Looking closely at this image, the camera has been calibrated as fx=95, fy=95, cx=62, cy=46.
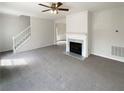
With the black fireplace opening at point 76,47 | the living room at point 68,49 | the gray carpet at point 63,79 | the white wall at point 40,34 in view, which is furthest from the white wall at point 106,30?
the white wall at point 40,34

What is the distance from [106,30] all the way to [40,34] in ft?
16.3

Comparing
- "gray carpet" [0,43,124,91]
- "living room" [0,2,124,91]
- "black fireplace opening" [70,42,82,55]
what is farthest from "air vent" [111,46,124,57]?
"black fireplace opening" [70,42,82,55]

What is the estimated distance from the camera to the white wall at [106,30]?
4325mm

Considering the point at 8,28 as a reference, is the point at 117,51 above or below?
below

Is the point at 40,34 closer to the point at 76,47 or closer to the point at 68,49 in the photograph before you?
the point at 68,49

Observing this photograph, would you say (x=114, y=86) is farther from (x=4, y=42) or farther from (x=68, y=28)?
(x=4, y=42)

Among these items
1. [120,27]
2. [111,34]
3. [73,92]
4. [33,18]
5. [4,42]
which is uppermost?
[33,18]

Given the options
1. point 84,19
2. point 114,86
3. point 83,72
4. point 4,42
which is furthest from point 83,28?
point 4,42

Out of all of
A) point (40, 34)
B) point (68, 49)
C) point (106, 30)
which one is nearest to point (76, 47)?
point (68, 49)

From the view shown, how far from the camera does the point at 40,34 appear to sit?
7766 mm

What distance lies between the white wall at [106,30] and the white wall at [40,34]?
414 centimetres

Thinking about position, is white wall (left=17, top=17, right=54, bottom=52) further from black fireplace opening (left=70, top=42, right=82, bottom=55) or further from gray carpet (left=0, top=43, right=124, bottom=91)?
gray carpet (left=0, top=43, right=124, bottom=91)

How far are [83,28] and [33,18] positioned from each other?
3869mm

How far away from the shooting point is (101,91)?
7.38 ft
